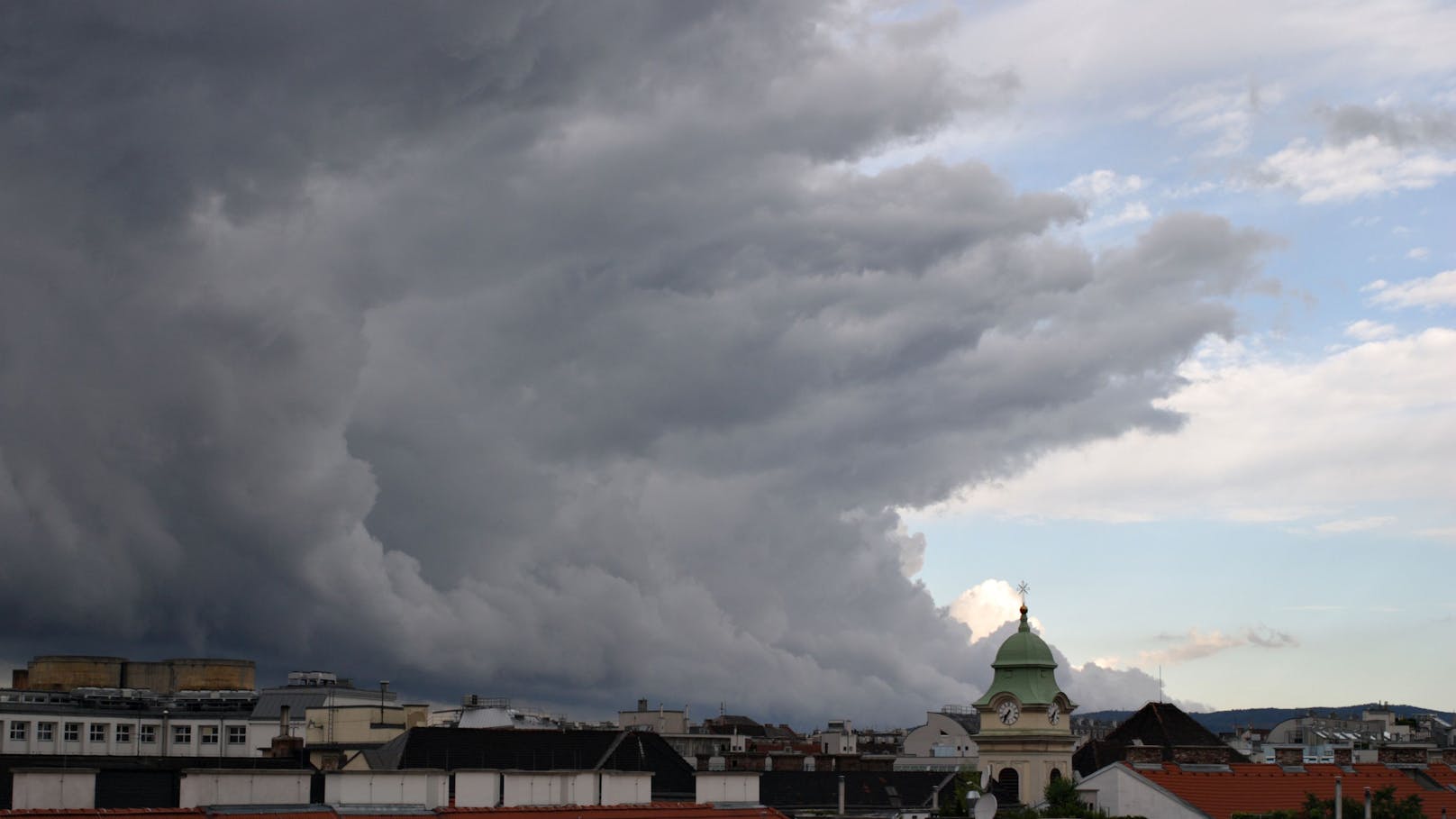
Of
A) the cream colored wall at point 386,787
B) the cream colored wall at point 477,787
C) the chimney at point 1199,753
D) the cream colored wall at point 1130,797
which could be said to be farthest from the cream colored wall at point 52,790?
the chimney at point 1199,753

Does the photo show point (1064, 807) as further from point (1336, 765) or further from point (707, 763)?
point (707, 763)

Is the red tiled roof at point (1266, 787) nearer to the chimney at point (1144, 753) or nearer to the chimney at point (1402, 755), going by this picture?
the chimney at point (1144, 753)

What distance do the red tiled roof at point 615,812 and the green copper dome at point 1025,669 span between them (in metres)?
50.3

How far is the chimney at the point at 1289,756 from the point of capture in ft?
446

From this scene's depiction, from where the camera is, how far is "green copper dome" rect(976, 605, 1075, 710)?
12962 centimetres

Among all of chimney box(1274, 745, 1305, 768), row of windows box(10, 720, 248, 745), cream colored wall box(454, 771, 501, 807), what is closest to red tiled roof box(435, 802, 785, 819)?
cream colored wall box(454, 771, 501, 807)

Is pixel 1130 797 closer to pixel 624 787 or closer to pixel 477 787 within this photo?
pixel 624 787

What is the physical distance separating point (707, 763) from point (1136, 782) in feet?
291

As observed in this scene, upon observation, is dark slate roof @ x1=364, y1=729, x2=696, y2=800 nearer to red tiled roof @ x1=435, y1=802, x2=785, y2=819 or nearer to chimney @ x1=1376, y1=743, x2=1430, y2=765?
red tiled roof @ x1=435, y1=802, x2=785, y2=819

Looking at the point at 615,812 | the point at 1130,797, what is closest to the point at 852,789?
the point at 1130,797

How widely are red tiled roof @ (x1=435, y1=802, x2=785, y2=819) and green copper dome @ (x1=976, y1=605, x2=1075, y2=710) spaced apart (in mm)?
50261

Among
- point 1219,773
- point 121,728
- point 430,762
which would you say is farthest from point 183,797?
point 121,728

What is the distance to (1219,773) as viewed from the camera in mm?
123625

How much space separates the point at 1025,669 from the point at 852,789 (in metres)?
30.0
